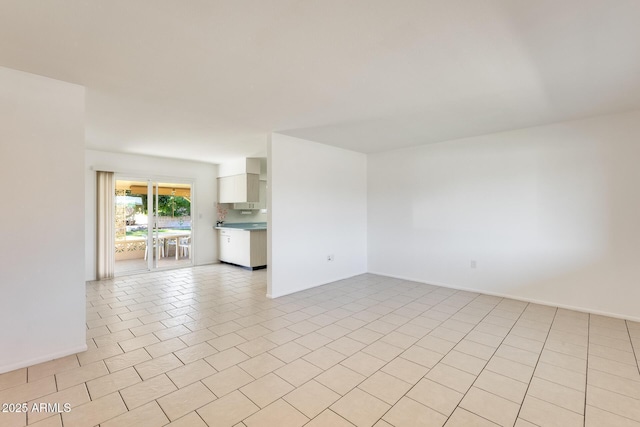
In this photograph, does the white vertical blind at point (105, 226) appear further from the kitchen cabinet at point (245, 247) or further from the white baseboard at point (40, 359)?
the white baseboard at point (40, 359)

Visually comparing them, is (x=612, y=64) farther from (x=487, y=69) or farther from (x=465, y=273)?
(x=465, y=273)

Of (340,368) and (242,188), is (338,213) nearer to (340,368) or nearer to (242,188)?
(242,188)

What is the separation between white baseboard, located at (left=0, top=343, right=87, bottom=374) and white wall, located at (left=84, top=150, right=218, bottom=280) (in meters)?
3.49

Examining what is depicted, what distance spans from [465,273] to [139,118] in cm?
523

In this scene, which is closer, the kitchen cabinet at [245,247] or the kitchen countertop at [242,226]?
the kitchen cabinet at [245,247]

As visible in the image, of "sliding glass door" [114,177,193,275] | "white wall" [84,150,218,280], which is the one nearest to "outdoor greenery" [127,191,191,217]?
"sliding glass door" [114,177,193,275]

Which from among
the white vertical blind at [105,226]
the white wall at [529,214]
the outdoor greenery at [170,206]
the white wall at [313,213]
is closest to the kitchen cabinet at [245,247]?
the outdoor greenery at [170,206]

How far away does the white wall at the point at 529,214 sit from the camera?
3.54m

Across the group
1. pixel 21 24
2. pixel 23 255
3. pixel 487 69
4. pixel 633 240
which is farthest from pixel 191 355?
pixel 633 240

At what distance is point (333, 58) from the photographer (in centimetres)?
223

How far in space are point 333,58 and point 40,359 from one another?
11.4 ft

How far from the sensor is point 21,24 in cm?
181

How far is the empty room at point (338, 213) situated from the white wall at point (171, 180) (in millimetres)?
135

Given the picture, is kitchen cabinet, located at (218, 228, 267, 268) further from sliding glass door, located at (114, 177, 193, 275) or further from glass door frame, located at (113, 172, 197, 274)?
glass door frame, located at (113, 172, 197, 274)
